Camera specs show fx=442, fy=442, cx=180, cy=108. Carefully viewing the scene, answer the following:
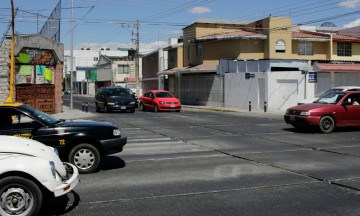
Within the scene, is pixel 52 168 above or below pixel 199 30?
below

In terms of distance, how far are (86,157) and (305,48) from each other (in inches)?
1484

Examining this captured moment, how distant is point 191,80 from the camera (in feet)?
143

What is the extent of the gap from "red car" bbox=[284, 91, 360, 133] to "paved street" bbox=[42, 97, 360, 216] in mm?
1658

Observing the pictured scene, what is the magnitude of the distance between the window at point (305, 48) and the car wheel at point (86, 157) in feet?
121

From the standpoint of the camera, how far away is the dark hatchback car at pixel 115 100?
29078 millimetres

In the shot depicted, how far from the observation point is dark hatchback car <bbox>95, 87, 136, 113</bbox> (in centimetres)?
2908

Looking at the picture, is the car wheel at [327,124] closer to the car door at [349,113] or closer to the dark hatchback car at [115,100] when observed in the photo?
the car door at [349,113]

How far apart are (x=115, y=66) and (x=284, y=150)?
70605 mm

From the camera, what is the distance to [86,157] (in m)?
8.97

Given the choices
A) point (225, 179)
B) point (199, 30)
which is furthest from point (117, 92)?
point (225, 179)

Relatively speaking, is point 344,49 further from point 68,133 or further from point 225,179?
point 68,133

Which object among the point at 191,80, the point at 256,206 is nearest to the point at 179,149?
the point at 256,206

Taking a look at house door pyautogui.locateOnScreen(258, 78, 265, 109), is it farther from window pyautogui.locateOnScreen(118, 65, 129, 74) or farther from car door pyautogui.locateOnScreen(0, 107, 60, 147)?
window pyautogui.locateOnScreen(118, 65, 129, 74)

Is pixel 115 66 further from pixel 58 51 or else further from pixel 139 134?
pixel 139 134
